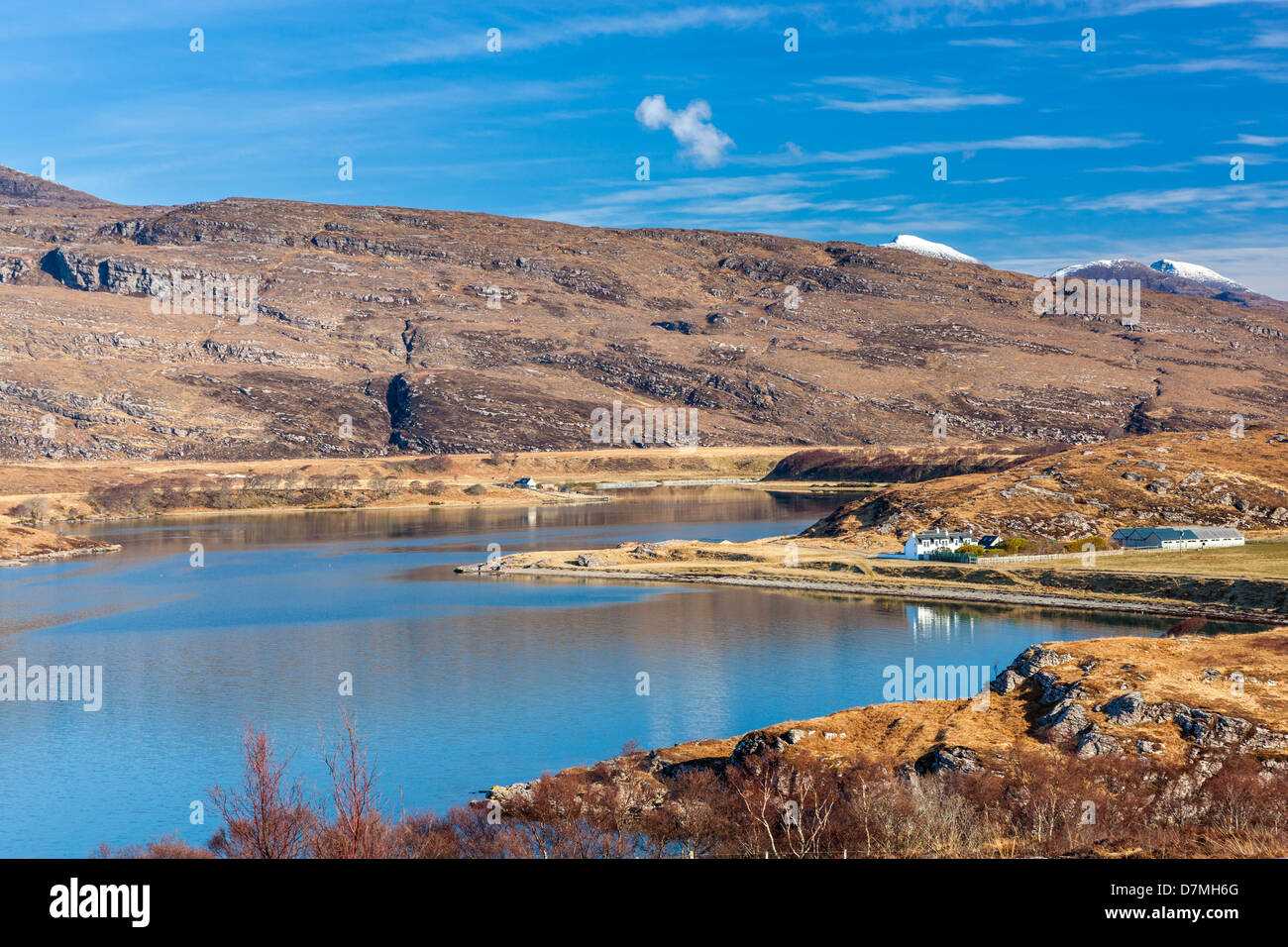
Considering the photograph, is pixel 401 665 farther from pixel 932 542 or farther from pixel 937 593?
pixel 932 542

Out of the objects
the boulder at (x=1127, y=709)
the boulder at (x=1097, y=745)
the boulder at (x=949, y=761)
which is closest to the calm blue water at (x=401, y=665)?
the boulder at (x=949, y=761)

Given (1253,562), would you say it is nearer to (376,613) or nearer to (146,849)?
(376,613)

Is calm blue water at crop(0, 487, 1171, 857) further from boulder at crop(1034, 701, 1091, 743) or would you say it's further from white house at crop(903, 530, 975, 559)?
white house at crop(903, 530, 975, 559)

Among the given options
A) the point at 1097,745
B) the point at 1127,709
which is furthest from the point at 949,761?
the point at 1127,709

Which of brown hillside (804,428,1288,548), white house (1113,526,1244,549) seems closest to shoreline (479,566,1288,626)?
white house (1113,526,1244,549)
